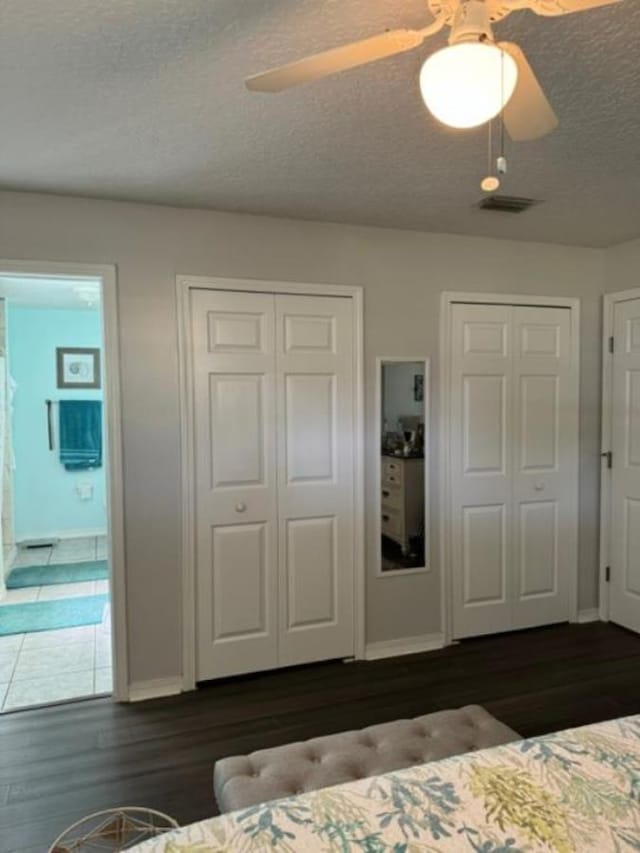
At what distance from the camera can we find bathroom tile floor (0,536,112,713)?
290cm

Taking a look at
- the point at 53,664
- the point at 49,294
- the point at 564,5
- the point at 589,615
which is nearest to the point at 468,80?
the point at 564,5

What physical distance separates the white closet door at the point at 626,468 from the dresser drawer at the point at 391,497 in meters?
1.48

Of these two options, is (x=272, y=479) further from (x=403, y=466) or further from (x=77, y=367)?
(x=77, y=367)

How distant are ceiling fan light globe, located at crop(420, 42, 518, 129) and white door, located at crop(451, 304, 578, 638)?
2.33 meters

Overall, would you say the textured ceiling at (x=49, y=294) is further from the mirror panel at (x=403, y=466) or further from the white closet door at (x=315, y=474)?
the mirror panel at (x=403, y=466)

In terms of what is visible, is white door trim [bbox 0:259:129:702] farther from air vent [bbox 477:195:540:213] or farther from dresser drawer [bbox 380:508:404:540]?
air vent [bbox 477:195:540:213]

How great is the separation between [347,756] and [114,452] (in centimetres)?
174

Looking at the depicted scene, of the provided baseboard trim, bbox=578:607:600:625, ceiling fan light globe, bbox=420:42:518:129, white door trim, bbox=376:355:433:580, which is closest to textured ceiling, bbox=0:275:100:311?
white door trim, bbox=376:355:433:580

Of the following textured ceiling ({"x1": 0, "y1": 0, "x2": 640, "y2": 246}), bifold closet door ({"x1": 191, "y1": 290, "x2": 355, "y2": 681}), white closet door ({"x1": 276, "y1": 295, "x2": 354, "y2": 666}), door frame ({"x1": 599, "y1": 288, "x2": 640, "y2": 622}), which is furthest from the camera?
door frame ({"x1": 599, "y1": 288, "x2": 640, "y2": 622})

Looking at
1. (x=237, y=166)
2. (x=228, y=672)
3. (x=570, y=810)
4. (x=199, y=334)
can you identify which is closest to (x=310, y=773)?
(x=570, y=810)

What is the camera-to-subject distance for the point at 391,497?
3.35 meters

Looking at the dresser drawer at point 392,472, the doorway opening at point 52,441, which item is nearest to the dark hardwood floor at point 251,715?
the dresser drawer at point 392,472

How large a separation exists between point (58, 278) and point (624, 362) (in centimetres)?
330

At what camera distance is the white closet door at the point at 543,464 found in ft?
11.7
